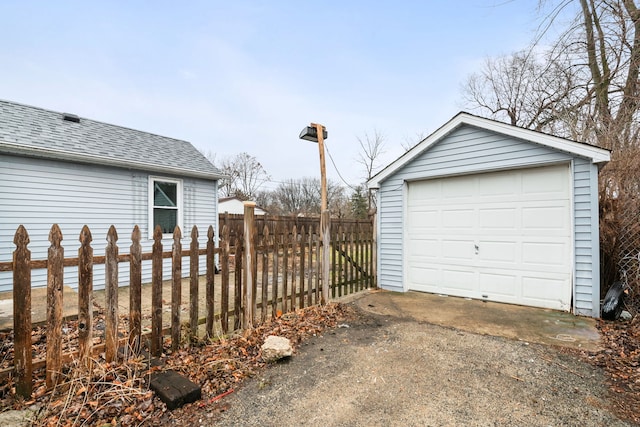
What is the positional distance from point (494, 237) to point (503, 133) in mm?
1816

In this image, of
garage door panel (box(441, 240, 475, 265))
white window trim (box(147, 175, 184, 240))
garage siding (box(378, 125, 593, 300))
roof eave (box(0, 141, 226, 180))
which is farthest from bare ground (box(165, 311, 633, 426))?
roof eave (box(0, 141, 226, 180))

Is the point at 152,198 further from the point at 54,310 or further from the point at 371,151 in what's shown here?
the point at 371,151

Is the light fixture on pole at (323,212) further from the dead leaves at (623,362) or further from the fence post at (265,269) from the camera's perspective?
the dead leaves at (623,362)

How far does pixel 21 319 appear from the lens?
2.17 m

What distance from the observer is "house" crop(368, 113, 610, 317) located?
446 cm

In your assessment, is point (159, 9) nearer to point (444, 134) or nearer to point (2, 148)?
point (2, 148)

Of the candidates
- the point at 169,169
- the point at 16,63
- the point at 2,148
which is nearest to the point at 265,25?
the point at 169,169

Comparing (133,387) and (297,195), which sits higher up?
(297,195)

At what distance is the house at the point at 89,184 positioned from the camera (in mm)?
5875

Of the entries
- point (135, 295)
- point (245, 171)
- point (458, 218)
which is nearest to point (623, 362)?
point (458, 218)

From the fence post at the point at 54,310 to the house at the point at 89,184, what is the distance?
5.07m

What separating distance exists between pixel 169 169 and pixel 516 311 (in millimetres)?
8040

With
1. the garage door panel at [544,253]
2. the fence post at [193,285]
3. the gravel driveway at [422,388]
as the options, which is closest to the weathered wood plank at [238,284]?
the fence post at [193,285]

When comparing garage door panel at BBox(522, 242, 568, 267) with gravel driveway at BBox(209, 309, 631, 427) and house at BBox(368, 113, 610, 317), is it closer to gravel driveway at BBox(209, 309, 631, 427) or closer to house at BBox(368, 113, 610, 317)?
house at BBox(368, 113, 610, 317)
